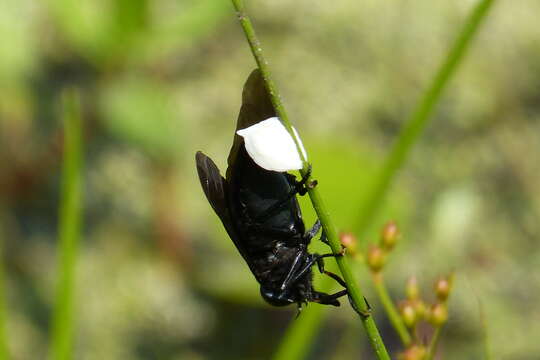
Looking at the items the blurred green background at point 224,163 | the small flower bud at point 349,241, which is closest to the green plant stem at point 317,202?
the small flower bud at point 349,241

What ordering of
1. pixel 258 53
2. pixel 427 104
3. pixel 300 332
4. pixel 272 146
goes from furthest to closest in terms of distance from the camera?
pixel 300 332 < pixel 427 104 < pixel 272 146 < pixel 258 53

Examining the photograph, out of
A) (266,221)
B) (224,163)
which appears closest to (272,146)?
(266,221)

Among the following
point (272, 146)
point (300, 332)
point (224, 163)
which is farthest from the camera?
point (224, 163)

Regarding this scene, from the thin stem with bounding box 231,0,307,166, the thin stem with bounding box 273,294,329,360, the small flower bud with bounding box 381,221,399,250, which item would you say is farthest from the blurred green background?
the thin stem with bounding box 231,0,307,166

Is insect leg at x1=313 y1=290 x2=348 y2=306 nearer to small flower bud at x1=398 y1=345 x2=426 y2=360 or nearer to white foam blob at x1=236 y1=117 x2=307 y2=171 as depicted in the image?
small flower bud at x1=398 y1=345 x2=426 y2=360

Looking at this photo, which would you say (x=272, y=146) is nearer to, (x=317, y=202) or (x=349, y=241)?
(x=317, y=202)

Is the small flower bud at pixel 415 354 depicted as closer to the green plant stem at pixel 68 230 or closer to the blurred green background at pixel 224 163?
the green plant stem at pixel 68 230

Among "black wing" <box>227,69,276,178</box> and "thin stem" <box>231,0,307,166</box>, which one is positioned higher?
"thin stem" <box>231,0,307,166</box>
